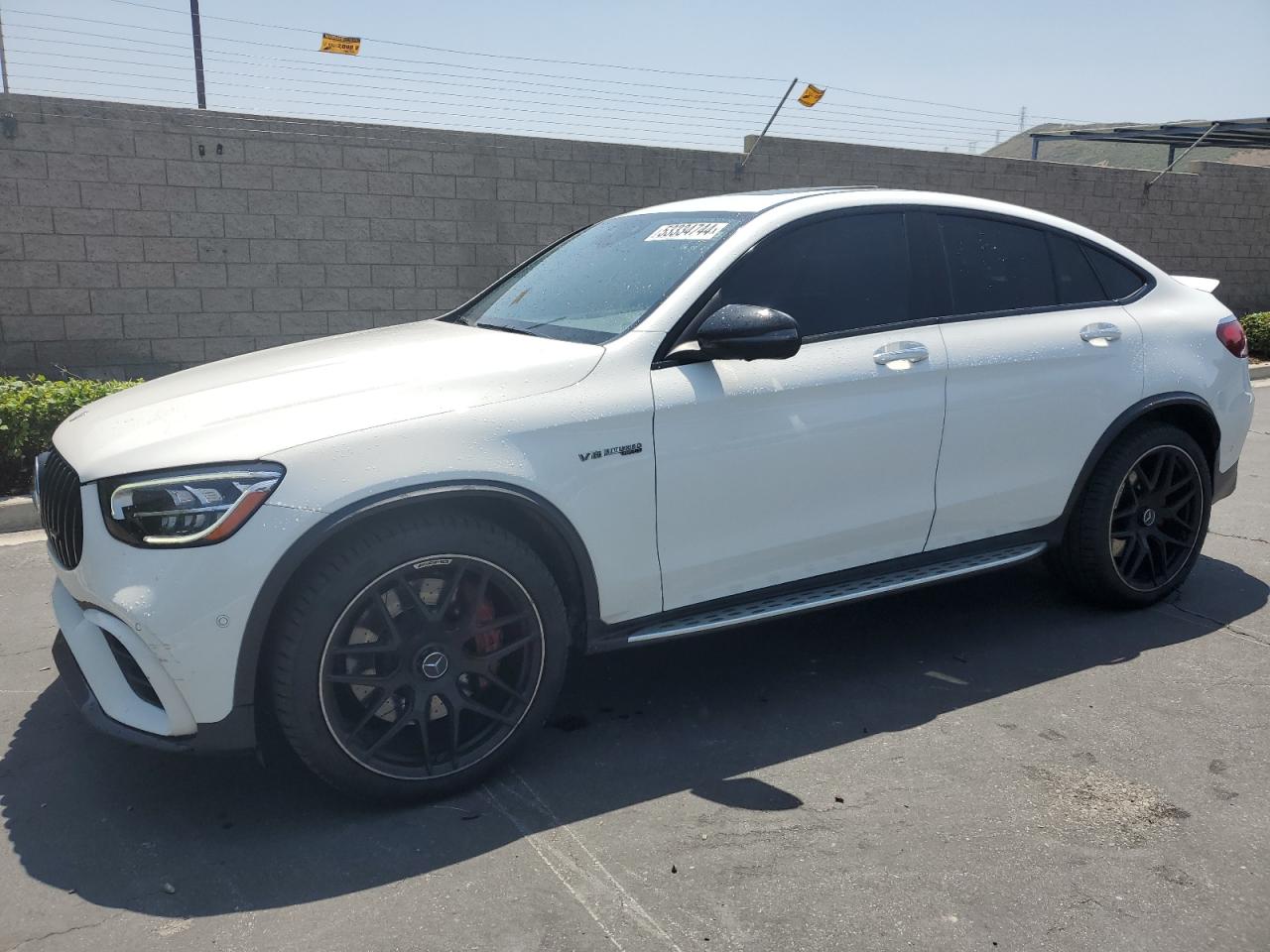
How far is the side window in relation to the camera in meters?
3.74

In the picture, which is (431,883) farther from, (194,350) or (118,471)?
(194,350)

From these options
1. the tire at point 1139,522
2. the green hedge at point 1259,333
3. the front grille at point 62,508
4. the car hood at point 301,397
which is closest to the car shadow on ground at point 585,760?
the tire at point 1139,522

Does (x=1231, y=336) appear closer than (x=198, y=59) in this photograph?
Yes

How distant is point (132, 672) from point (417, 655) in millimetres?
762

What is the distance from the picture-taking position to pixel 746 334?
3.36 metres

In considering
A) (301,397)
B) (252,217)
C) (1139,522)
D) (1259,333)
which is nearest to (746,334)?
(301,397)

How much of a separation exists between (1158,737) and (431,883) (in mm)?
2363

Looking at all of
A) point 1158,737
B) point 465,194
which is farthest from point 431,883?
point 465,194

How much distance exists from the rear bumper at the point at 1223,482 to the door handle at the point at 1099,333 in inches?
37.4

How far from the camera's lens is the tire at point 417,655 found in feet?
9.51

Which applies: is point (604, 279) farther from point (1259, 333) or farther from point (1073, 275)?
point (1259, 333)

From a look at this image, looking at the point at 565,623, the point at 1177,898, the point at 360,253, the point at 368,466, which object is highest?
the point at 360,253

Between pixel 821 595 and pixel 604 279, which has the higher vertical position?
pixel 604 279

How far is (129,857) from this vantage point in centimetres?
294
